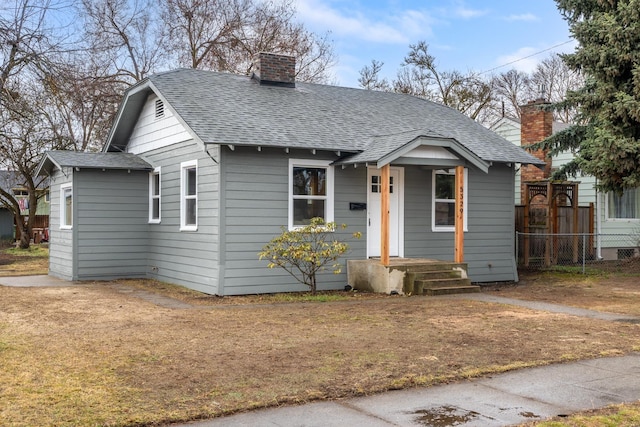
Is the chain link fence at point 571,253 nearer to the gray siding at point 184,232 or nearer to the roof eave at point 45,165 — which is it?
the gray siding at point 184,232

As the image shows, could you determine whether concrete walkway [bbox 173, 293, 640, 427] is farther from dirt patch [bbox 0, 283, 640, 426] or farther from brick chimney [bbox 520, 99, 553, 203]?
brick chimney [bbox 520, 99, 553, 203]

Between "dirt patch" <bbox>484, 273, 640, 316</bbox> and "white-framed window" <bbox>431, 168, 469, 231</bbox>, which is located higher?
"white-framed window" <bbox>431, 168, 469, 231</bbox>

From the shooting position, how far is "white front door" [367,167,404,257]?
597 inches

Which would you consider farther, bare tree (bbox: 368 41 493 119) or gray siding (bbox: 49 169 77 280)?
bare tree (bbox: 368 41 493 119)

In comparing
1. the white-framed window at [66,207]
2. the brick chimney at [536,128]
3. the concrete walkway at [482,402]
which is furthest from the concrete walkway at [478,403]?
the brick chimney at [536,128]

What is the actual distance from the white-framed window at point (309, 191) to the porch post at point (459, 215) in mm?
2701

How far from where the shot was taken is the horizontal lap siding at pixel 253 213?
13.5m

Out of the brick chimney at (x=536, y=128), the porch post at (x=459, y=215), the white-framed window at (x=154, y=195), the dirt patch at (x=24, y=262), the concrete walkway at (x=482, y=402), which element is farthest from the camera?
the brick chimney at (x=536, y=128)

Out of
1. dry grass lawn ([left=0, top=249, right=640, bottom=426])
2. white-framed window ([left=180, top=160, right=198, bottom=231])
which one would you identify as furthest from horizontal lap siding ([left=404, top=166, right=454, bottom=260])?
white-framed window ([left=180, top=160, right=198, bottom=231])

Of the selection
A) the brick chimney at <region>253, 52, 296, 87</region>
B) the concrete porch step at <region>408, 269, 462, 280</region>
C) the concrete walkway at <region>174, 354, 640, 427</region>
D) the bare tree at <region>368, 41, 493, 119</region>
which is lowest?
the concrete walkway at <region>174, 354, 640, 427</region>

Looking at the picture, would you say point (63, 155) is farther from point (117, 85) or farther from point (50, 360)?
point (117, 85)

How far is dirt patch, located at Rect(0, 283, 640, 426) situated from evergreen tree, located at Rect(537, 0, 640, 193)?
6.23 metres

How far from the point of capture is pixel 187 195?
603 inches

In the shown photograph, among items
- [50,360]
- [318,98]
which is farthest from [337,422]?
[318,98]
